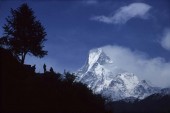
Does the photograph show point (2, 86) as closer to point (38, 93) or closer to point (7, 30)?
point (38, 93)

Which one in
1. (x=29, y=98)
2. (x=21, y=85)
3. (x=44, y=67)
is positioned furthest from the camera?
(x=44, y=67)

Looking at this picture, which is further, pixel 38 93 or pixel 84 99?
pixel 84 99

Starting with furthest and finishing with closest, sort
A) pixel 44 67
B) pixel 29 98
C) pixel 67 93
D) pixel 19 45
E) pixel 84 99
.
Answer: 1. pixel 44 67
2. pixel 19 45
3. pixel 84 99
4. pixel 67 93
5. pixel 29 98

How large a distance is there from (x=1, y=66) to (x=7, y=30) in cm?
1473

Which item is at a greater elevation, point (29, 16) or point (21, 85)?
point (29, 16)

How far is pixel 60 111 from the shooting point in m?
26.0

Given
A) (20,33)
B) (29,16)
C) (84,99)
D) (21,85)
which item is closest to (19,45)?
(20,33)

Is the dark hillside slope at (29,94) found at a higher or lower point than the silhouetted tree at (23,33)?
lower

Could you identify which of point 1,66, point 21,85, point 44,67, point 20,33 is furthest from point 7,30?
point 21,85

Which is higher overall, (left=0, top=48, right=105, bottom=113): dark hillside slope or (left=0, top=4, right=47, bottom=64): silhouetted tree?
(left=0, top=4, right=47, bottom=64): silhouetted tree

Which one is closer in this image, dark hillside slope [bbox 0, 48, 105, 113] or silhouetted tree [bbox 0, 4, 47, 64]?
dark hillside slope [bbox 0, 48, 105, 113]

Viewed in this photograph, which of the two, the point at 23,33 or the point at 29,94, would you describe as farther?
the point at 23,33

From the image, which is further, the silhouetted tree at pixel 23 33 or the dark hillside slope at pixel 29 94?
the silhouetted tree at pixel 23 33

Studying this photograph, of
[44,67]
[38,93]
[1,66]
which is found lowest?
[38,93]
